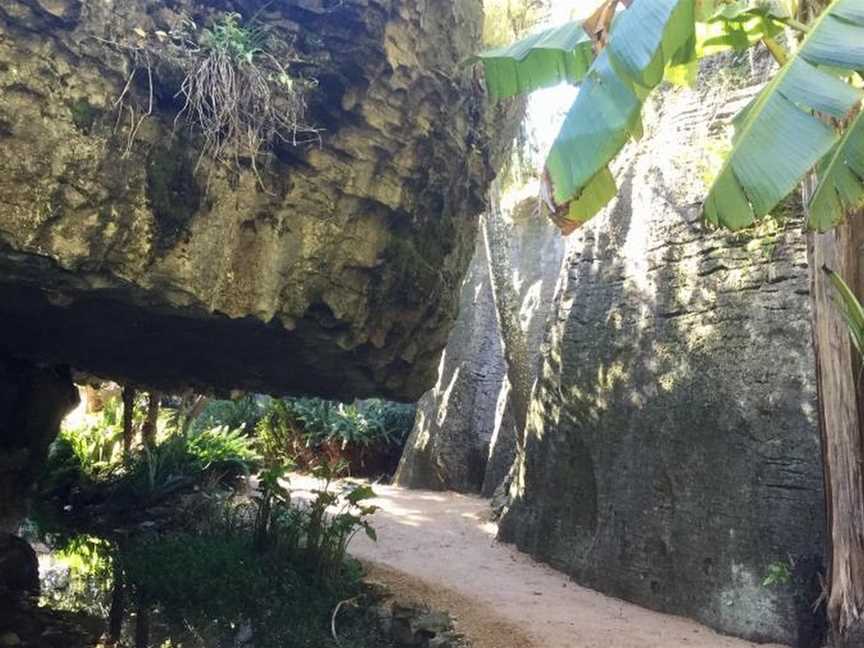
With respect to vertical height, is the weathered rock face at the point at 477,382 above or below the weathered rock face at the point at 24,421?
above

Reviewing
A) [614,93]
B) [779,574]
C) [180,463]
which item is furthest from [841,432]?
[180,463]

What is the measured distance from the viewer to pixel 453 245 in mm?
7879

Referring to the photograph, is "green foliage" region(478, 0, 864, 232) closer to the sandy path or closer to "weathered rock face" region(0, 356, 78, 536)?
the sandy path

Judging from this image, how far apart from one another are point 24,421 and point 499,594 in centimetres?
577

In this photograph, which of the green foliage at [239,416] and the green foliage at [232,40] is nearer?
the green foliage at [232,40]

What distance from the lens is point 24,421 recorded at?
9.91 meters

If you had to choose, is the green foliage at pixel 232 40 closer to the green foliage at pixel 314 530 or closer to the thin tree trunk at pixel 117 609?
the green foliage at pixel 314 530

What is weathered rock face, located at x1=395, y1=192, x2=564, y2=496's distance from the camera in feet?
53.9

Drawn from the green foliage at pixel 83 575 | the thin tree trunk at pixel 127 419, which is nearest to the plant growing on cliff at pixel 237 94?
the green foliage at pixel 83 575

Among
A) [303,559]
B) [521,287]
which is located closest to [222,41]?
[303,559]

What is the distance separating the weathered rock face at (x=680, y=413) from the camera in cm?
688

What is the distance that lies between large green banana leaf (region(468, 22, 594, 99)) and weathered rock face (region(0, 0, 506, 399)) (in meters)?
1.22

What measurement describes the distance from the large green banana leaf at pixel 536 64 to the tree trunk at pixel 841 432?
5.59 ft

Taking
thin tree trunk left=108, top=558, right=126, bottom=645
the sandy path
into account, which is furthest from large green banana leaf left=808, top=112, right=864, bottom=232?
thin tree trunk left=108, top=558, right=126, bottom=645
